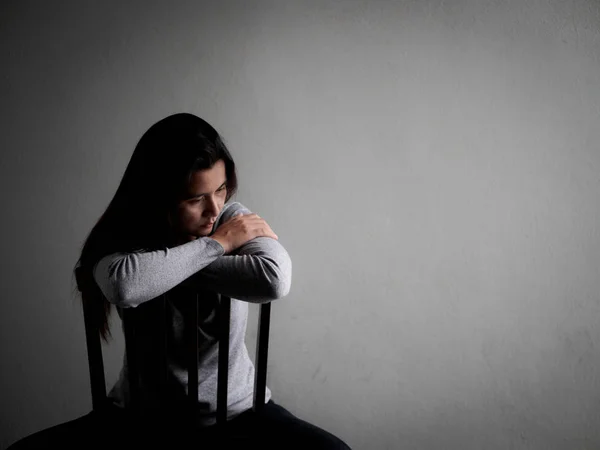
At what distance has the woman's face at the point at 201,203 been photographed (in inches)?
44.4

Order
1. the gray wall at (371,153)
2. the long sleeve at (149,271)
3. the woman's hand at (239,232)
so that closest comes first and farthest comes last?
the long sleeve at (149,271) → the woman's hand at (239,232) → the gray wall at (371,153)

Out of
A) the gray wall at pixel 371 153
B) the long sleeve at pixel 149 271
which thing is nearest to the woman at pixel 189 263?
the long sleeve at pixel 149 271

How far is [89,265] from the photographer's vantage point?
3.71ft

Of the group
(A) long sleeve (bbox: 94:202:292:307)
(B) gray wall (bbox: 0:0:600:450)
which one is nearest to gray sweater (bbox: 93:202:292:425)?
(A) long sleeve (bbox: 94:202:292:307)

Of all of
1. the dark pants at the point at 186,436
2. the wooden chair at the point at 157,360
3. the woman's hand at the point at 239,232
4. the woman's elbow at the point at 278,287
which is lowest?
the dark pants at the point at 186,436

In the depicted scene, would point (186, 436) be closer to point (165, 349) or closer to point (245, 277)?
point (165, 349)

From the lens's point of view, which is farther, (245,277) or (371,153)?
(371,153)

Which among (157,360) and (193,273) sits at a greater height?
(193,273)

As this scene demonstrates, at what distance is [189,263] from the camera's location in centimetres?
102

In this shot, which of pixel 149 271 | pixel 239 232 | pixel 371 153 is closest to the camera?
pixel 149 271

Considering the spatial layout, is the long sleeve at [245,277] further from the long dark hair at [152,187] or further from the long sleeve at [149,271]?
the long dark hair at [152,187]

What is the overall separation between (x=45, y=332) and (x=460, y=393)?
1364 millimetres

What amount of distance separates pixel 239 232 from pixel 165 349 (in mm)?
263

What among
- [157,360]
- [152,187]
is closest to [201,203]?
[152,187]
